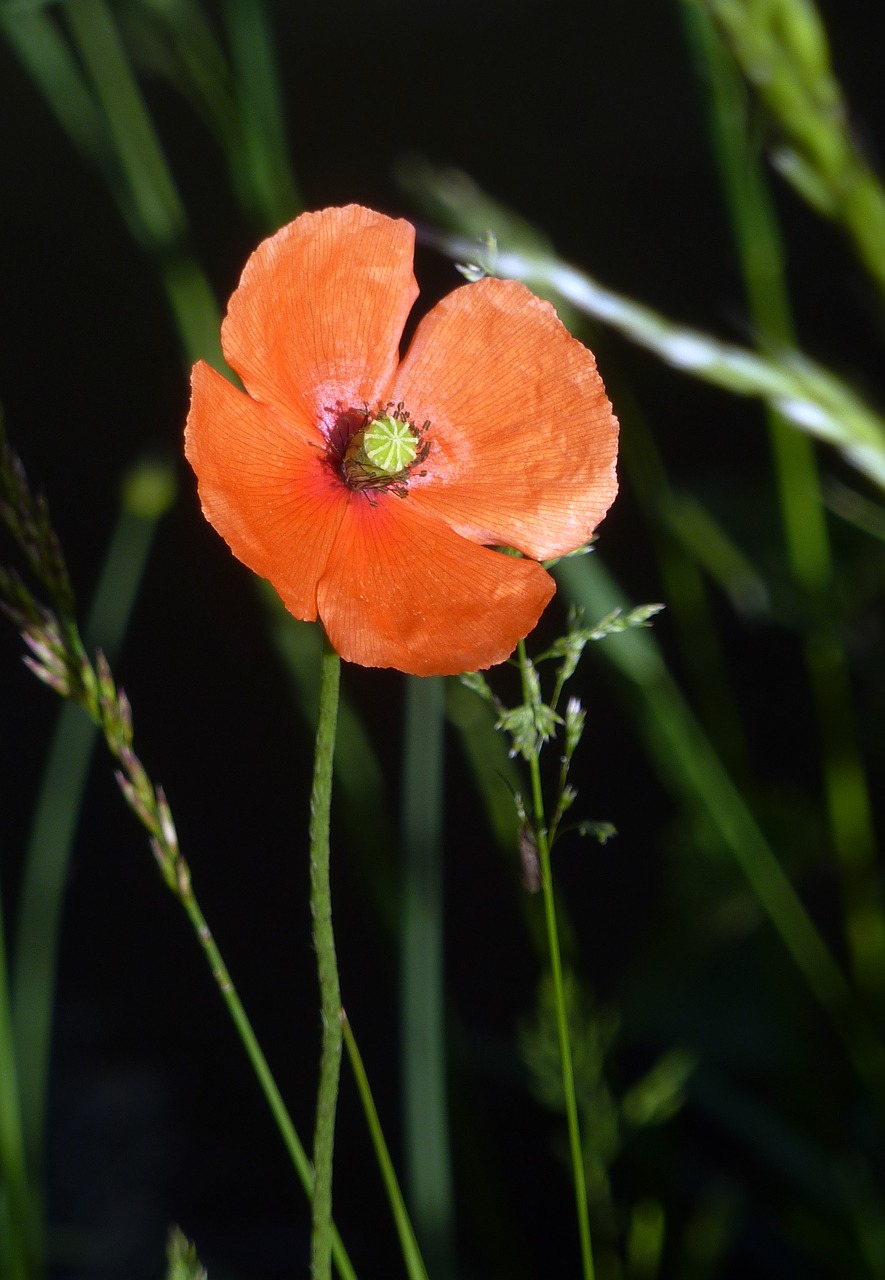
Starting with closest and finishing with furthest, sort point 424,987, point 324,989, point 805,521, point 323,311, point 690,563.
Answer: point 324,989, point 323,311, point 424,987, point 805,521, point 690,563

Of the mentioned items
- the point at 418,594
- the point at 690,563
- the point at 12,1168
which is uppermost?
the point at 690,563

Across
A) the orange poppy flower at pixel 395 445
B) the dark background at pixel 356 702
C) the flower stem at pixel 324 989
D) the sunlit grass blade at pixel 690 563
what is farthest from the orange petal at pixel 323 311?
the dark background at pixel 356 702

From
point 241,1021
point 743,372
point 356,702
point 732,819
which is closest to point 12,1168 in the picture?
point 241,1021

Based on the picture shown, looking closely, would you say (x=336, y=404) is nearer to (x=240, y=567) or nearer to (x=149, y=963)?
(x=240, y=567)

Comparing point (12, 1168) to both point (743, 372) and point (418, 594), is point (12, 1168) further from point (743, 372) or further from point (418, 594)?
point (743, 372)

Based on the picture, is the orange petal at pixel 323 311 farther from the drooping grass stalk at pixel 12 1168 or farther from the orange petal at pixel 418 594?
the drooping grass stalk at pixel 12 1168

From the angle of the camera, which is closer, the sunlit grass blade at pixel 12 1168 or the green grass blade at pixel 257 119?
the sunlit grass blade at pixel 12 1168
